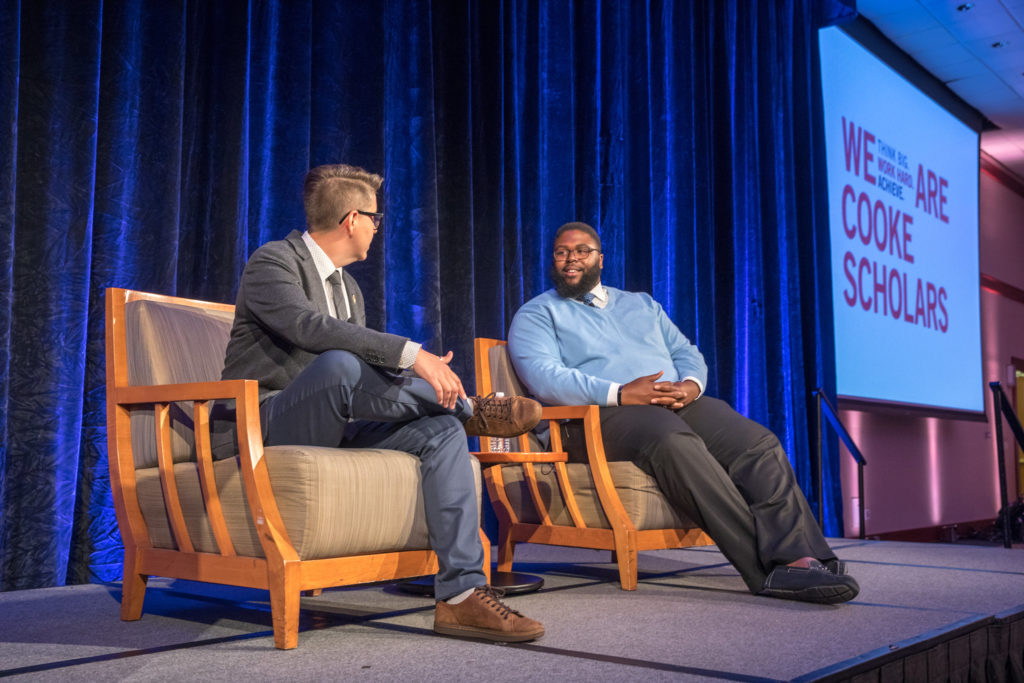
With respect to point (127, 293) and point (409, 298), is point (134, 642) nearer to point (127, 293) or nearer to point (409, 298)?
point (127, 293)

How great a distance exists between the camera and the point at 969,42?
6148 mm

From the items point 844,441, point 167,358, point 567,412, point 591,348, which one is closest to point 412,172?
point 591,348

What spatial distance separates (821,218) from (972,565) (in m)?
2.61

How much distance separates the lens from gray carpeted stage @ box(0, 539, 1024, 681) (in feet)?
4.71

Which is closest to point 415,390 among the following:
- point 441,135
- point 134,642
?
point 134,642

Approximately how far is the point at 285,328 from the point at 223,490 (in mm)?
328

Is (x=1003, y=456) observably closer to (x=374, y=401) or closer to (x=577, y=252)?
(x=577, y=252)

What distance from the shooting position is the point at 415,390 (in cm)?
175

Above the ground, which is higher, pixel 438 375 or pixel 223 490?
pixel 438 375

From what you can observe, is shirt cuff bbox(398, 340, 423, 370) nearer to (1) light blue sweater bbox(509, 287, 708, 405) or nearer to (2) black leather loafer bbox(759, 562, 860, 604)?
(1) light blue sweater bbox(509, 287, 708, 405)

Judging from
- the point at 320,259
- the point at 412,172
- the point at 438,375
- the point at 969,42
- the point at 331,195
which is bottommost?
the point at 438,375

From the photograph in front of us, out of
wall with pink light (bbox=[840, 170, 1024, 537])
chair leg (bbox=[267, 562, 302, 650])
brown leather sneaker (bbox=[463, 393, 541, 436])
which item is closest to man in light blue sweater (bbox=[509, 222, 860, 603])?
brown leather sneaker (bbox=[463, 393, 541, 436])

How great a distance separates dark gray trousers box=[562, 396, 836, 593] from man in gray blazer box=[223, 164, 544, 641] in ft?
1.97

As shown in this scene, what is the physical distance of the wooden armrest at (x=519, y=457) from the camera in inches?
90.5
